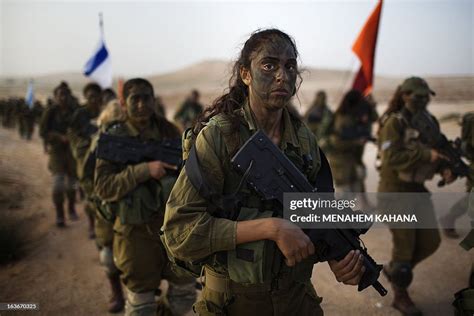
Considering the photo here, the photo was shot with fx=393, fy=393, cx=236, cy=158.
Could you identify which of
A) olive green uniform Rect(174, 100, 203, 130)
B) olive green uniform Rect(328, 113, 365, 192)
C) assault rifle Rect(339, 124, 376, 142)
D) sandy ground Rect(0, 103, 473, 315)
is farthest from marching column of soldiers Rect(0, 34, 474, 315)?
olive green uniform Rect(174, 100, 203, 130)

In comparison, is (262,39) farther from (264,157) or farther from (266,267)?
(266,267)

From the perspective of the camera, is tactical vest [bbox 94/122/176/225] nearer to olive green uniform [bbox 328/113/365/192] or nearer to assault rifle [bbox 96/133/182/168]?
assault rifle [bbox 96/133/182/168]

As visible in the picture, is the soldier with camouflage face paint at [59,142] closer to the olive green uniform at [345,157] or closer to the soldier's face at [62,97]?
the soldier's face at [62,97]

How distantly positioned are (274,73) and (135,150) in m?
1.51

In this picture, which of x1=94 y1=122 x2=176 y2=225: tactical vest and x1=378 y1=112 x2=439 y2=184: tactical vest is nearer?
x1=94 y1=122 x2=176 y2=225: tactical vest

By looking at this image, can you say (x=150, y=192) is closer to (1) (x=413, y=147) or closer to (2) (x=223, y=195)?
(2) (x=223, y=195)

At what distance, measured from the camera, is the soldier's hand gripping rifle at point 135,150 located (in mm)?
2783

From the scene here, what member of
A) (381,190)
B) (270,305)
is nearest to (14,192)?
(381,190)

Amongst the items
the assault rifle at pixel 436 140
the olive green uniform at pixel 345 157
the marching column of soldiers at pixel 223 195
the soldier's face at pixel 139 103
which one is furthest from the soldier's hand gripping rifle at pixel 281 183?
the olive green uniform at pixel 345 157

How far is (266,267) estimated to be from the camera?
5.18 ft

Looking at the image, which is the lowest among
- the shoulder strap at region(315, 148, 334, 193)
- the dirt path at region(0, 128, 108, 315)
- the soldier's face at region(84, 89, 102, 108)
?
the dirt path at region(0, 128, 108, 315)

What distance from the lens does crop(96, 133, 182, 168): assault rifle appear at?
278cm

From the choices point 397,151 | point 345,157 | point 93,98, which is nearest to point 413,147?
point 397,151

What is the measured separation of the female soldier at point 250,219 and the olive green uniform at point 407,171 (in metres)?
1.97
